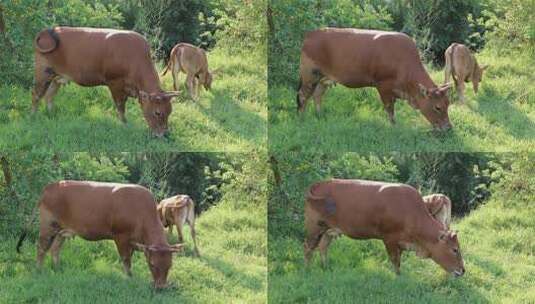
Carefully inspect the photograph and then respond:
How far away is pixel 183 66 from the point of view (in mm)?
11461

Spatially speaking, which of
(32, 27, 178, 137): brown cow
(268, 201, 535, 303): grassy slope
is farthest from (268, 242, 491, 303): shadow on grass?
(32, 27, 178, 137): brown cow

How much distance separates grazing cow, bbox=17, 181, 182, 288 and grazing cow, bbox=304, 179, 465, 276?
3.83ft

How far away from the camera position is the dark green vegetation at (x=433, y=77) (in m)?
11.3

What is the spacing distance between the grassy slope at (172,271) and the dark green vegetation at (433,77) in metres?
0.76

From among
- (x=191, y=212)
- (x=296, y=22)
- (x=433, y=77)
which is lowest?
(x=191, y=212)

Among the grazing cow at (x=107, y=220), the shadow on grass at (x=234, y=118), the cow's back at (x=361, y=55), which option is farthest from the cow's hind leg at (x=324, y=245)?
the cow's back at (x=361, y=55)

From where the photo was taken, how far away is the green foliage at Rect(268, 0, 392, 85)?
11609 mm

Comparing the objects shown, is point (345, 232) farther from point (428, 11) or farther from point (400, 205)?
point (428, 11)

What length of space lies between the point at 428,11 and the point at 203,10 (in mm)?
1838

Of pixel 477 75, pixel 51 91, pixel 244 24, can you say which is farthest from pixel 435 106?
pixel 51 91

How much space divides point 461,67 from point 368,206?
137 cm

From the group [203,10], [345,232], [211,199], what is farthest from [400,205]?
[203,10]

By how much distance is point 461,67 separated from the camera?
11391mm

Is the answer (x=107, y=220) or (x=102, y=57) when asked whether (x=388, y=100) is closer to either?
(x=102, y=57)
